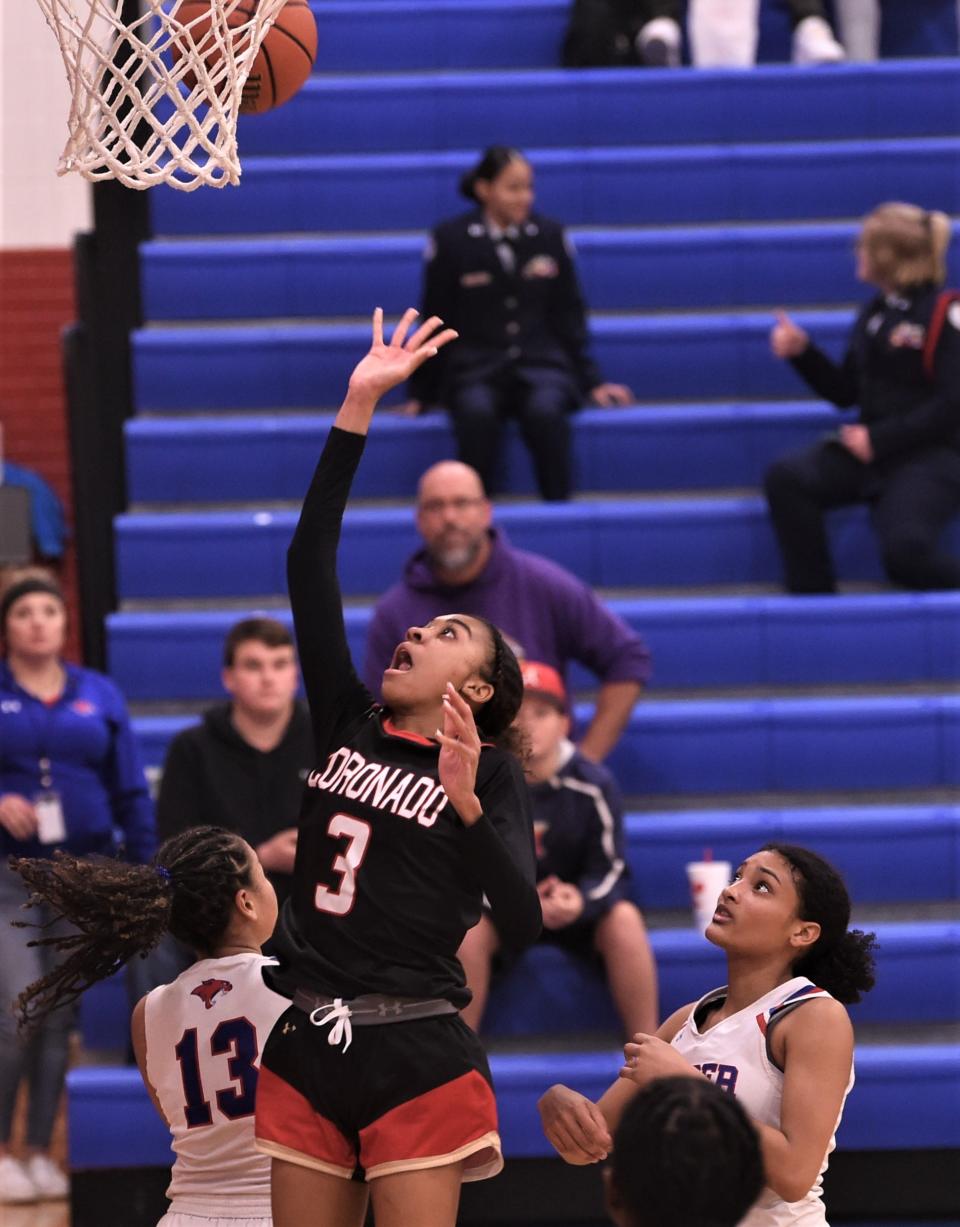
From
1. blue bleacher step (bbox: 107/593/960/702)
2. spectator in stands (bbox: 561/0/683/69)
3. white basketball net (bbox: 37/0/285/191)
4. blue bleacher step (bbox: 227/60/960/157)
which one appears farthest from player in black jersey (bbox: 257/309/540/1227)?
spectator in stands (bbox: 561/0/683/69)

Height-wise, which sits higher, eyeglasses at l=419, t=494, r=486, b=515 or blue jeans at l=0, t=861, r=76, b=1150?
eyeglasses at l=419, t=494, r=486, b=515

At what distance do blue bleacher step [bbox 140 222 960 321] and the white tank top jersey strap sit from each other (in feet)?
15.2

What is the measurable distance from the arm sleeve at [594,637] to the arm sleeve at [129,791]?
127 cm

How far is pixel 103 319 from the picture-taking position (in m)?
6.95

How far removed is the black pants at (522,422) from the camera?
6363 millimetres

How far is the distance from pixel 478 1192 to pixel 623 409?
3.00 meters

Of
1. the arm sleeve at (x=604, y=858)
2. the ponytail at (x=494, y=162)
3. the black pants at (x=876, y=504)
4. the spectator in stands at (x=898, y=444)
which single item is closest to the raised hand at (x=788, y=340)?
the spectator in stands at (x=898, y=444)

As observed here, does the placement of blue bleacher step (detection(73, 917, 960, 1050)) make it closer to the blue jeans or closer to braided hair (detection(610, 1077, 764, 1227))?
the blue jeans

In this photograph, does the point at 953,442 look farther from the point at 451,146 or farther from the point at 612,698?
the point at 451,146

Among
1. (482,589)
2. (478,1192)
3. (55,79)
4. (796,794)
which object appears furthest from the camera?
(55,79)

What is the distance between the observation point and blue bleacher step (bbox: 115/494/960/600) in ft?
21.1

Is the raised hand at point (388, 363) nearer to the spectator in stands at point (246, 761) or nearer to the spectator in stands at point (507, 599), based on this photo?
the spectator in stands at point (246, 761)

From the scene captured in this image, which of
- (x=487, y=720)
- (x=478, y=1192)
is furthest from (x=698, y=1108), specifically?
(x=478, y=1192)

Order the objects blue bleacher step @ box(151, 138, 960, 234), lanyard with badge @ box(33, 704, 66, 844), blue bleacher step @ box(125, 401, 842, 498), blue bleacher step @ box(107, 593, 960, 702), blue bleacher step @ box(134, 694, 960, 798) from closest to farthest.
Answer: lanyard with badge @ box(33, 704, 66, 844) < blue bleacher step @ box(134, 694, 960, 798) < blue bleacher step @ box(107, 593, 960, 702) < blue bleacher step @ box(125, 401, 842, 498) < blue bleacher step @ box(151, 138, 960, 234)
